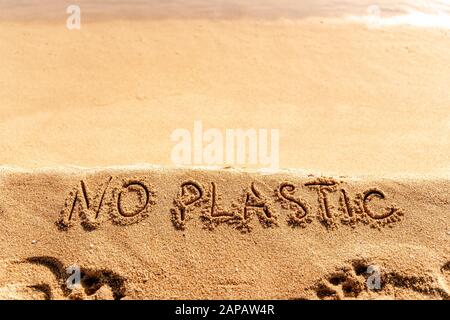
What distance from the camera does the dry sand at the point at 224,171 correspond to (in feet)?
8.61

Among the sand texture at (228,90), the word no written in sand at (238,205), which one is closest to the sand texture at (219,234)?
the word no written in sand at (238,205)

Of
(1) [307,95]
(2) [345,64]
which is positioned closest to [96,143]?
(1) [307,95]

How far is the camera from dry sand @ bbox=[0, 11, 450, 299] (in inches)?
103

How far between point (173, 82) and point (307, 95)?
4.46 ft

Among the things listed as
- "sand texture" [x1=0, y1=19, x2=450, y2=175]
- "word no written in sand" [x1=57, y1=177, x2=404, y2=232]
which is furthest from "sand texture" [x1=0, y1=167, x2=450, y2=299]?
"sand texture" [x1=0, y1=19, x2=450, y2=175]

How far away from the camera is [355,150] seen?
3713 mm

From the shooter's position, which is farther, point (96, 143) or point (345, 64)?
point (345, 64)

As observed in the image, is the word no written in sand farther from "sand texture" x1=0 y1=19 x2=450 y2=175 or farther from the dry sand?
"sand texture" x1=0 y1=19 x2=450 y2=175

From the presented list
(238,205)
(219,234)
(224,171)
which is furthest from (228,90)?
(219,234)

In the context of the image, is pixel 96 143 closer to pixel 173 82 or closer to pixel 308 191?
pixel 173 82

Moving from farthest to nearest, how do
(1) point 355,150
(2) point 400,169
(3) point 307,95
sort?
(3) point 307,95 → (1) point 355,150 → (2) point 400,169

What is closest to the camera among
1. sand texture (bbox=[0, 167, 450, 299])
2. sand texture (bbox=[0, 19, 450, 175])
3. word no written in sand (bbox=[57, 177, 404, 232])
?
sand texture (bbox=[0, 167, 450, 299])

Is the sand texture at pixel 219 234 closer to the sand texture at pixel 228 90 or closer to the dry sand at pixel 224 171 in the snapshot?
the dry sand at pixel 224 171

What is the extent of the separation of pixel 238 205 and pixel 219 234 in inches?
9.6
